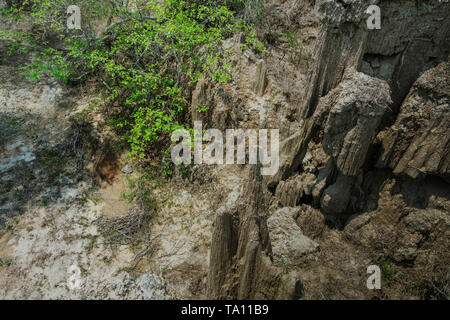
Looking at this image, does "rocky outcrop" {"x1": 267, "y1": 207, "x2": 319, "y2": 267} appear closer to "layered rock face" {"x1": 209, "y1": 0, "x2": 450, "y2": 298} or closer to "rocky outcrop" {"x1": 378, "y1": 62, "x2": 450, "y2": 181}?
"layered rock face" {"x1": 209, "y1": 0, "x2": 450, "y2": 298}

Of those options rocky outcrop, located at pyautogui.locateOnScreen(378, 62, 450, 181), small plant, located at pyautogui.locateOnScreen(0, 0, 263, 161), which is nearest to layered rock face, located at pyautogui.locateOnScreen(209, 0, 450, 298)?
rocky outcrop, located at pyautogui.locateOnScreen(378, 62, 450, 181)

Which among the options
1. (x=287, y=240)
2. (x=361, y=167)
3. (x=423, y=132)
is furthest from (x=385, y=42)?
(x=287, y=240)

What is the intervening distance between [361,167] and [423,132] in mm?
911

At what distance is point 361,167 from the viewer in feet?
14.8

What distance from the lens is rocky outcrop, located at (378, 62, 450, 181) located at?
383cm

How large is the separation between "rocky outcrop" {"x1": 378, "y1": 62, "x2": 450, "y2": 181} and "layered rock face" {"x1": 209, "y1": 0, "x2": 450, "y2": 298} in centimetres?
1

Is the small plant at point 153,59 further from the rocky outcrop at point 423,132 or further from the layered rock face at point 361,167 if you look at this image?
the rocky outcrop at point 423,132

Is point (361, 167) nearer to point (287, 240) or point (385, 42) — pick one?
point (287, 240)

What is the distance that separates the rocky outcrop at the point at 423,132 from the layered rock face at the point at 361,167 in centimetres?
1

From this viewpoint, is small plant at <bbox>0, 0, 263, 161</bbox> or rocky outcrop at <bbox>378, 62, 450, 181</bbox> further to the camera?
small plant at <bbox>0, 0, 263, 161</bbox>

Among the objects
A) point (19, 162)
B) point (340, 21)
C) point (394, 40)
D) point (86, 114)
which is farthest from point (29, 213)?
point (394, 40)

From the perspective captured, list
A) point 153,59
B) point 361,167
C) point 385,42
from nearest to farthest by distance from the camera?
point 385,42 < point 361,167 < point 153,59

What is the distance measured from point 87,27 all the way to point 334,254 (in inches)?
313

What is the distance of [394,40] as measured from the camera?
3.92m
